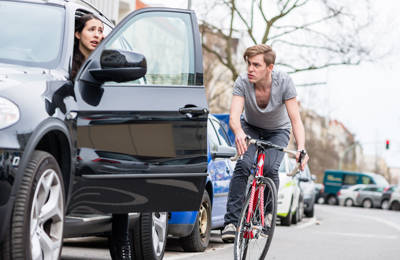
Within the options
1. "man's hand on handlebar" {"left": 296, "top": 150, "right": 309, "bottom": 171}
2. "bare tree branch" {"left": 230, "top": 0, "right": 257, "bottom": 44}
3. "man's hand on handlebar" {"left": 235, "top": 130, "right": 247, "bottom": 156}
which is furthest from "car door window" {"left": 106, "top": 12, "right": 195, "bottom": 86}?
"bare tree branch" {"left": 230, "top": 0, "right": 257, "bottom": 44}

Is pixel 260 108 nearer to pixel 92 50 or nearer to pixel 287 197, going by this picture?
pixel 92 50

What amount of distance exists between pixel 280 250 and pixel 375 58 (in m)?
22.2

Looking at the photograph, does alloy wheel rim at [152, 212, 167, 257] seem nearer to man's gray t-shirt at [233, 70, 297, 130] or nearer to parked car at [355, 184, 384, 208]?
man's gray t-shirt at [233, 70, 297, 130]

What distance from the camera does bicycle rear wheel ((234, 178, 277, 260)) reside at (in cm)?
593

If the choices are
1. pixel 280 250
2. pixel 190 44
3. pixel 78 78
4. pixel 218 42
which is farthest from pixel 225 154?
pixel 218 42

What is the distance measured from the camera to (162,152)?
16.9 ft

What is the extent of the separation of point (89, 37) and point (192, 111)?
0.97 meters

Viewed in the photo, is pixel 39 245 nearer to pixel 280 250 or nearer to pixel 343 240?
pixel 280 250

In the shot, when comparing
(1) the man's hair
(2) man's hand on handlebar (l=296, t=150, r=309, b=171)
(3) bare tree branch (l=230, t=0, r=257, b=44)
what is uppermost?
(3) bare tree branch (l=230, t=0, r=257, b=44)

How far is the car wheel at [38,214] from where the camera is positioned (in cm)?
407

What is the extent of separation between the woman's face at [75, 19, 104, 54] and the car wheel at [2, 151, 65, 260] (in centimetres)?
138

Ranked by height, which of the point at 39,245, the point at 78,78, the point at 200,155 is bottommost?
the point at 39,245

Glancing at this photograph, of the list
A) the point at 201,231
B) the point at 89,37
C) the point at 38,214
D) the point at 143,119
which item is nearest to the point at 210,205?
the point at 201,231

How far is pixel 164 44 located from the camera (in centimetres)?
552
